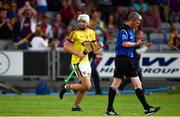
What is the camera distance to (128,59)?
57.8 feet

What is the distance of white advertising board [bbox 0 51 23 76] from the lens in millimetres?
27528

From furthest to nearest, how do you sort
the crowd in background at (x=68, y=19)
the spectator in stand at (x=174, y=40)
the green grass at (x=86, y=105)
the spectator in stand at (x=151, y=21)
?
the spectator in stand at (x=151, y=21)
the spectator in stand at (x=174, y=40)
the crowd in background at (x=68, y=19)
the green grass at (x=86, y=105)

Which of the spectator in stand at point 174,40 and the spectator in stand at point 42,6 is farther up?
the spectator in stand at point 42,6

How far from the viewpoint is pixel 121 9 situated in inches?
1246

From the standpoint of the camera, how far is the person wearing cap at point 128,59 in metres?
17.3

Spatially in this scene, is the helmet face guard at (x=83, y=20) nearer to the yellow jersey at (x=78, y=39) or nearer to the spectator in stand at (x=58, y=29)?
the yellow jersey at (x=78, y=39)

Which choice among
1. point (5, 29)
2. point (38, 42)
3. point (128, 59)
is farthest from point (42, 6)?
point (128, 59)

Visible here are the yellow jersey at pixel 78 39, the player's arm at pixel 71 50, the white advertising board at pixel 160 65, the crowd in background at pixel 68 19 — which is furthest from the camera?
the crowd in background at pixel 68 19

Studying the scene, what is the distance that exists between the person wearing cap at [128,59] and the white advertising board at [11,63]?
34.3 feet

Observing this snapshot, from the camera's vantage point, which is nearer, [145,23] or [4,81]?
[4,81]

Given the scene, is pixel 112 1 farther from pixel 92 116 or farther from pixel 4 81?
pixel 92 116

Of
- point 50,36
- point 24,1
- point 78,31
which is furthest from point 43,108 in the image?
point 24,1

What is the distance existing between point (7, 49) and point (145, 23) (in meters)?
6.58

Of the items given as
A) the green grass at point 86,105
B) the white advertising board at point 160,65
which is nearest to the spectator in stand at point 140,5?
the white advertising board at point 160,65
